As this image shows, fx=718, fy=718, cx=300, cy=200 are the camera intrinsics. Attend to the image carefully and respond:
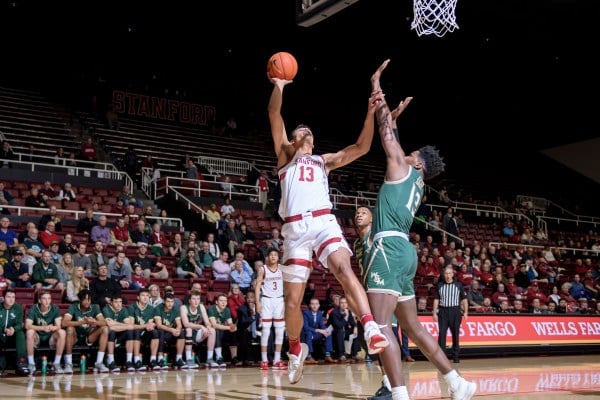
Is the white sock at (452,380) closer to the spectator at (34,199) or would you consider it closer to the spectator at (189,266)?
the spectator at (189,266)

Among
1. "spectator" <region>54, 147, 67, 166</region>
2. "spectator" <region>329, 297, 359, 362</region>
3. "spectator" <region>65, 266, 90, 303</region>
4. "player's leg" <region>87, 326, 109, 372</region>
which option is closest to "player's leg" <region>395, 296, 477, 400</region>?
"player's leg" <region>87, 326, 109, 372</region>

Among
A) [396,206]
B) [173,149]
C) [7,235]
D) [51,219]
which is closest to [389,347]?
[396,206]

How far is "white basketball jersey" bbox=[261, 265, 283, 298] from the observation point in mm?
12578

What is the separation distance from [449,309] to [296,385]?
600 centimetres

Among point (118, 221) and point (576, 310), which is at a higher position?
point (118, 221)

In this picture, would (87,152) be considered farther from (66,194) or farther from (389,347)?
(389,347)

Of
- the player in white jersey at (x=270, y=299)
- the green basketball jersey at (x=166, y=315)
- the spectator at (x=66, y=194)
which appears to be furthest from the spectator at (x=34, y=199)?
the player in white jersey at (x=270, y=299)

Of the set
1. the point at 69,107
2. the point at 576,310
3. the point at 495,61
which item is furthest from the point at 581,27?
the point at 69,107

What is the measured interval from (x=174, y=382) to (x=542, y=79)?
888 inches

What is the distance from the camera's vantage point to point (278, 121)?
6238 mm

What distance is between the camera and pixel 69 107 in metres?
24.1

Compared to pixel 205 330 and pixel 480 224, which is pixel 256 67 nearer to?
→ pixel 480 224

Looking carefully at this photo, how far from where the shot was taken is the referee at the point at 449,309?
44.3ft

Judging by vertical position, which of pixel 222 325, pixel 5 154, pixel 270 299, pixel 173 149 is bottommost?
pixel 222 325
